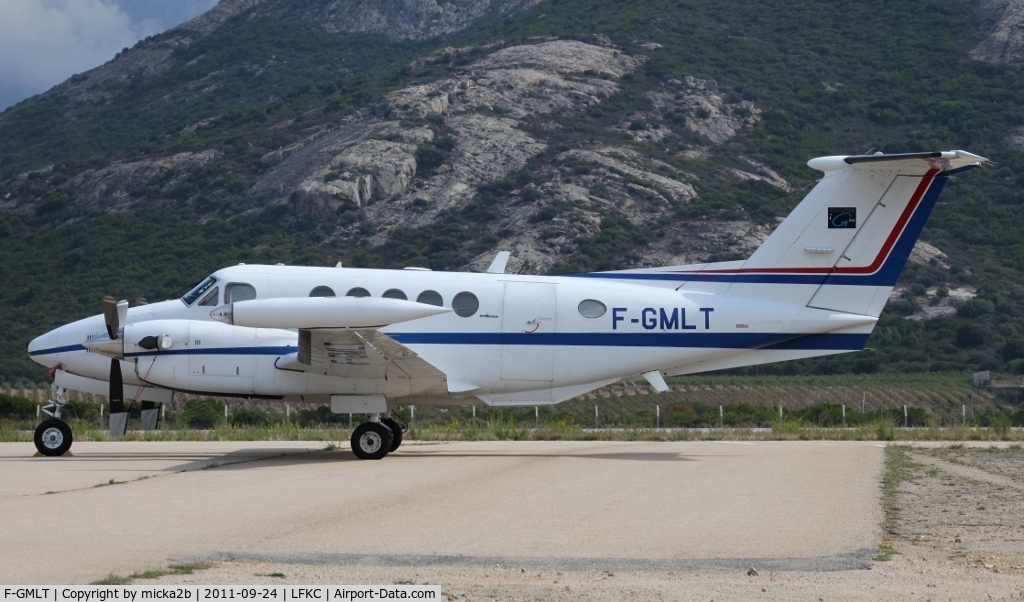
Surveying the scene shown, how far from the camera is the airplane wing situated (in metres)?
16.8

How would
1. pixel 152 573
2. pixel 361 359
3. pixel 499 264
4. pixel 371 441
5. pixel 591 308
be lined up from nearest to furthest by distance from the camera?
pixel 152 573
pixel 361 359
pixel 371 441
pixel 591 308
pixel 499 264

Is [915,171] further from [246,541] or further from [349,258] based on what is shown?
[349,258]

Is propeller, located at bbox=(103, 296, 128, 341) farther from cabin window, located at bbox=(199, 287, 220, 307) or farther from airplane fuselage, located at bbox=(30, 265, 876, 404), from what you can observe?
cabin window, located at bbox=(199, 287, 220, 307)

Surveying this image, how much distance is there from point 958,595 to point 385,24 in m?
141

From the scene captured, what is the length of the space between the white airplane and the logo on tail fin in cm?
3

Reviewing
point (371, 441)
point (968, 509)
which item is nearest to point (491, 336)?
point (371, 441)

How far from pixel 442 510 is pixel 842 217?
1064 cm

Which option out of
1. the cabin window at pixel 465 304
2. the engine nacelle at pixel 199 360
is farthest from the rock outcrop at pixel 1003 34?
the engine nacelle at pixel 199 360

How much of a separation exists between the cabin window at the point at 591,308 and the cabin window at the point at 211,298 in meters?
6.48

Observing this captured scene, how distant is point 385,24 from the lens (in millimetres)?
140625

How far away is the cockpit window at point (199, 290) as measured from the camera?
61.6 feet

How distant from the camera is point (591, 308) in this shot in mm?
18672

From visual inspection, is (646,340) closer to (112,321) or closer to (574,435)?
(574,435)

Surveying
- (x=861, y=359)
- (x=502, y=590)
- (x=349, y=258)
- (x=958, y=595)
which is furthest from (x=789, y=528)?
(x=349, y=258)
